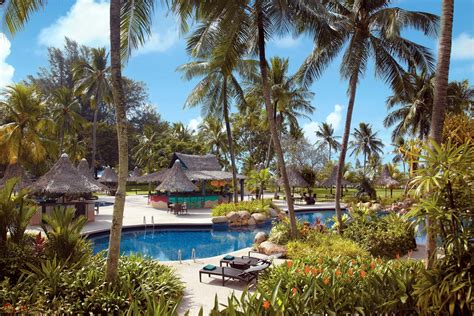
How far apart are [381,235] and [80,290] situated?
322 inches

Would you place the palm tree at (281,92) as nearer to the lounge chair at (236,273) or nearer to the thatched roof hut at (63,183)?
the thatched roof hut at (63,183)

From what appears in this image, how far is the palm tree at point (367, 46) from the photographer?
11.4 m

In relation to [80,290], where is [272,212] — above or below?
above

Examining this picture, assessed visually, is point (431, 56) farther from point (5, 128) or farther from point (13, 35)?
point (5, 128)

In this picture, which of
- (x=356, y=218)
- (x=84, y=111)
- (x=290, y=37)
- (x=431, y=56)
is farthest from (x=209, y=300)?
(x=84, y=111)

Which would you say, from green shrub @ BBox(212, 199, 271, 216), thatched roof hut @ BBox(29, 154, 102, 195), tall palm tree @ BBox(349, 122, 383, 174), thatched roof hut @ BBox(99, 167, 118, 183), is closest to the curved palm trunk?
green shrub @ BBox(212, 199, 271, 216)

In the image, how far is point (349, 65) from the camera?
12664mm

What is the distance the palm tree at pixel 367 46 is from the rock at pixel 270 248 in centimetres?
252

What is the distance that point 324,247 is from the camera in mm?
9203

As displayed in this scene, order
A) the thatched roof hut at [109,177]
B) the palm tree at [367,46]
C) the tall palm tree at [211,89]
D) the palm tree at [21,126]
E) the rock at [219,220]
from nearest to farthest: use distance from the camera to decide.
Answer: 1. the palm tree at [367,46]
2. the rock at [219,220]
3. the tall palm tree at [211,89]
4. the palm tree at [21,126]
5. the thatched roof hut at [109,177]

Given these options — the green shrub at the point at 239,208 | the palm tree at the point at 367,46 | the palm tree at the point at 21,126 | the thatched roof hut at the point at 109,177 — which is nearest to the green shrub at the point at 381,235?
the palm tree at the point at 367,46

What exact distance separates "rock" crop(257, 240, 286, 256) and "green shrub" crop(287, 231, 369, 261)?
511 millimetres

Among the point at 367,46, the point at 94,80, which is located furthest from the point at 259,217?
the point at 94,80

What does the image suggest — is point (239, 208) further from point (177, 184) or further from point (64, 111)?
point (64, 111)
